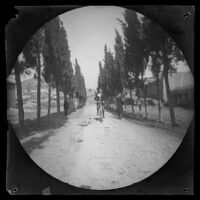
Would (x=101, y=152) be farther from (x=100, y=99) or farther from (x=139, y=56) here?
(x=139, y=56)

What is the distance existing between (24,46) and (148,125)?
6.98 feet

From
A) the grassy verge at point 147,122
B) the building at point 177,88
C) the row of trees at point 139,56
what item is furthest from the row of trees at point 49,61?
the building at point 177,88

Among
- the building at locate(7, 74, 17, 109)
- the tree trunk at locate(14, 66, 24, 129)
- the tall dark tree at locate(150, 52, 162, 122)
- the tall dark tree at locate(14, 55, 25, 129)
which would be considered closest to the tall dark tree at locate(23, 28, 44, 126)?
the tall dark tree at locate(14, 55, 25, 129)

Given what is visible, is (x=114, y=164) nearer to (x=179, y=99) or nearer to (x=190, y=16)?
(x=179, y=99)

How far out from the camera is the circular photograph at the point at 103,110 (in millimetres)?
3754

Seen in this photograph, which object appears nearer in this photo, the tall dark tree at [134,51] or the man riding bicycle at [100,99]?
the tall dark tree at [134,51]

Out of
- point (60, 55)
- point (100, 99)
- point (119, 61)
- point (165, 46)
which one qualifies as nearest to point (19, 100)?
point (60, 55)

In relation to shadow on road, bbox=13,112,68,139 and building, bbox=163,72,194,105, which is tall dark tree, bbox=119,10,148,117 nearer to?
building, bbox=163,72,194,105

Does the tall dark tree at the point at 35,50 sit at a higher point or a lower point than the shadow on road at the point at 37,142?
higher

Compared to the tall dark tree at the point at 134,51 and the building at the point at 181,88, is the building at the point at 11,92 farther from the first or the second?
the building at the point at 181,88

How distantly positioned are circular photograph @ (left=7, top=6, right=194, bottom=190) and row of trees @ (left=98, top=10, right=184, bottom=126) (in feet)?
0.05

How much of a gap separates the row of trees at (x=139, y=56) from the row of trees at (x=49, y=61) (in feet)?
1.53

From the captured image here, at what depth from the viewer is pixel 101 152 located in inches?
148

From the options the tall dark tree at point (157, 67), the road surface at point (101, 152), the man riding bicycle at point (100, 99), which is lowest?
the road surface at point (101, 152)
